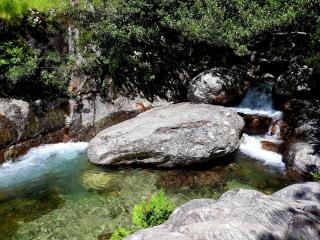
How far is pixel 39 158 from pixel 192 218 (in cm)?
1030

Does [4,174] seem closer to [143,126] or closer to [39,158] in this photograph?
[39,158]

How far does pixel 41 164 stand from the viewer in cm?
1625

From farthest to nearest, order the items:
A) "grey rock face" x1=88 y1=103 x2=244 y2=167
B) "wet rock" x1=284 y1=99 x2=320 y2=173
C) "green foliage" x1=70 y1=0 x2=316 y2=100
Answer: "green foliage" x1=70 y1=0 x2=316 y2=100, "grey rock face" x1=88 y1=103 x2=244 y2=167, "wet rock" x1=284 y1=99 x2=320 y2=173

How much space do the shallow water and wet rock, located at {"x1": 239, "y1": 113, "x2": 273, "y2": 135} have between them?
2.05 m

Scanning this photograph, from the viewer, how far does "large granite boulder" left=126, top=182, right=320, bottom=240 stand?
7742 mm

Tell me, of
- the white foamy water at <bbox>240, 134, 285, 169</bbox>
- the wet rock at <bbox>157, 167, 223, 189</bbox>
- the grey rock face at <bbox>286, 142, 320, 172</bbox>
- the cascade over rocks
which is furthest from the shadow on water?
the grey rock face at <bbox>286, 142, 320, 172</bbox>

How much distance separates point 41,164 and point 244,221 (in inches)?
422

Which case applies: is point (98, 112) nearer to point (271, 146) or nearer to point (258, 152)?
point (258, 152)

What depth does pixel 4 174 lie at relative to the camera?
15.5 metres

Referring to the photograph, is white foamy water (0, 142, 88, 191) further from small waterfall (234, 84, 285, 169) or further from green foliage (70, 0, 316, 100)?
small waterfall (234, 84, 285, 169)

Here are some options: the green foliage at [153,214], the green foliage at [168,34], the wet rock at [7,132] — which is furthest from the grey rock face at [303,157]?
the wet rock at [7,132]

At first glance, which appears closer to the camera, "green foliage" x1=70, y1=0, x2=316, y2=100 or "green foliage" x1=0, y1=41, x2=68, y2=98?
"green foliage" x1=70, y1=0, x2=316, y2=100

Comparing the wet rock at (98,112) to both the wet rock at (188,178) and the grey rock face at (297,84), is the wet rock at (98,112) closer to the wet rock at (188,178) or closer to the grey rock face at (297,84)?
the wet rock at (188,178)

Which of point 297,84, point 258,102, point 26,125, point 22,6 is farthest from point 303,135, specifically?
point 22,6
